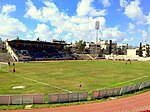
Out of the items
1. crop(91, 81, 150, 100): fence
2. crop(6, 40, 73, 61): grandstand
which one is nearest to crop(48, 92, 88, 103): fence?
crop(91, 81, 150, 100): fence

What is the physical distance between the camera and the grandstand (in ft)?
359

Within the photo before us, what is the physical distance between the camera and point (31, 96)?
23.0 metres

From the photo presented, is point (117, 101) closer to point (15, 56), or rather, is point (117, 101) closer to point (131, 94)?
point (131, 94)

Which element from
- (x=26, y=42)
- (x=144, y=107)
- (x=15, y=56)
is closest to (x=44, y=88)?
(x=144, y=107)

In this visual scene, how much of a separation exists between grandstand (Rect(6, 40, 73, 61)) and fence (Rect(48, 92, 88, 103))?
82893 mm

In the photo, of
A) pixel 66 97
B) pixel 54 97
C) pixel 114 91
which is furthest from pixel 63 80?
pixel 54 97

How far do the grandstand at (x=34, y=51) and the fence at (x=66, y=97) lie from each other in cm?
8289

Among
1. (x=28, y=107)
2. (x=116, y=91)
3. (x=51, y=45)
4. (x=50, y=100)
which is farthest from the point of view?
(x=51, y=45)

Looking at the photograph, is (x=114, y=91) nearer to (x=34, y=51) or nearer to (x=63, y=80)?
(x=63, y=80)

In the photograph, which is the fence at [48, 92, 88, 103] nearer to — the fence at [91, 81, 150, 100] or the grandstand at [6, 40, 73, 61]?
the fence at [91, 81, 150, 100]

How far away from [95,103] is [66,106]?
10.5ft

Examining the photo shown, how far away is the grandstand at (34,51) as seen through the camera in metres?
109

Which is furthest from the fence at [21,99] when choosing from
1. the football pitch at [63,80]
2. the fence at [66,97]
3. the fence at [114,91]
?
the fence at [114,91]

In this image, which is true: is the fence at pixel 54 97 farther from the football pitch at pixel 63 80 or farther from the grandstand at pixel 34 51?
the grandstand at pixel 34 51
